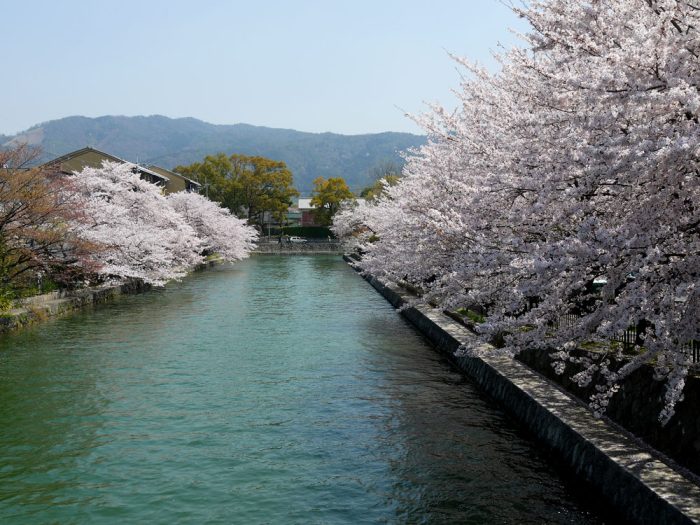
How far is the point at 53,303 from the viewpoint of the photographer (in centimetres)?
2981

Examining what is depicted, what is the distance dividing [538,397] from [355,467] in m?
3.75

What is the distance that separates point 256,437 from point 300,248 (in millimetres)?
96325

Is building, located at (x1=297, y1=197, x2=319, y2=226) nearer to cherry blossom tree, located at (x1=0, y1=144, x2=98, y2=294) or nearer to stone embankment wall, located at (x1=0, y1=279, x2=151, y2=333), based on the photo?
stone embankment wall, located at (x1=0, y1=279, x2=151, y2=333)

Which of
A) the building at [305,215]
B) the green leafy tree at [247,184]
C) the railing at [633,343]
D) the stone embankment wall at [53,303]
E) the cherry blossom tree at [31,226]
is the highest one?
the green leafy tree at [247,184]

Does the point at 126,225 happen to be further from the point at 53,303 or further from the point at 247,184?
the point at 247,184

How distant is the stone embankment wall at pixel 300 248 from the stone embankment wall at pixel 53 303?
215ft

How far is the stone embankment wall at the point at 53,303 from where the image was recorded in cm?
2583

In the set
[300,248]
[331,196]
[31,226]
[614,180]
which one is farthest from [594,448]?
[331,196]

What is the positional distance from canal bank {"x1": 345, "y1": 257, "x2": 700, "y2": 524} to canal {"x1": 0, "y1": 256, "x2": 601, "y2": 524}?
1.25 ft

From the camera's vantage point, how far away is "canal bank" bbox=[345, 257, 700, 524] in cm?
823

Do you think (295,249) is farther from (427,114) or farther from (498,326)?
(498,326)

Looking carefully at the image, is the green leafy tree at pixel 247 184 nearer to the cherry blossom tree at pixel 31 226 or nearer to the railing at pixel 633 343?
the cherry blossom tree at pixel 31 226

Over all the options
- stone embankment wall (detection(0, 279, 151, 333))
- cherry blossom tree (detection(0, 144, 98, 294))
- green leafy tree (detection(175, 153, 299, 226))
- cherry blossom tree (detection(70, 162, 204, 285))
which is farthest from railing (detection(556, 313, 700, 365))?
green leafy tree (detection(175, 153, 299, 226))

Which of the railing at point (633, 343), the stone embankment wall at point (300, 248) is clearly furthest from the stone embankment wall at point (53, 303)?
the stone embankment wall at point (300, 248)
